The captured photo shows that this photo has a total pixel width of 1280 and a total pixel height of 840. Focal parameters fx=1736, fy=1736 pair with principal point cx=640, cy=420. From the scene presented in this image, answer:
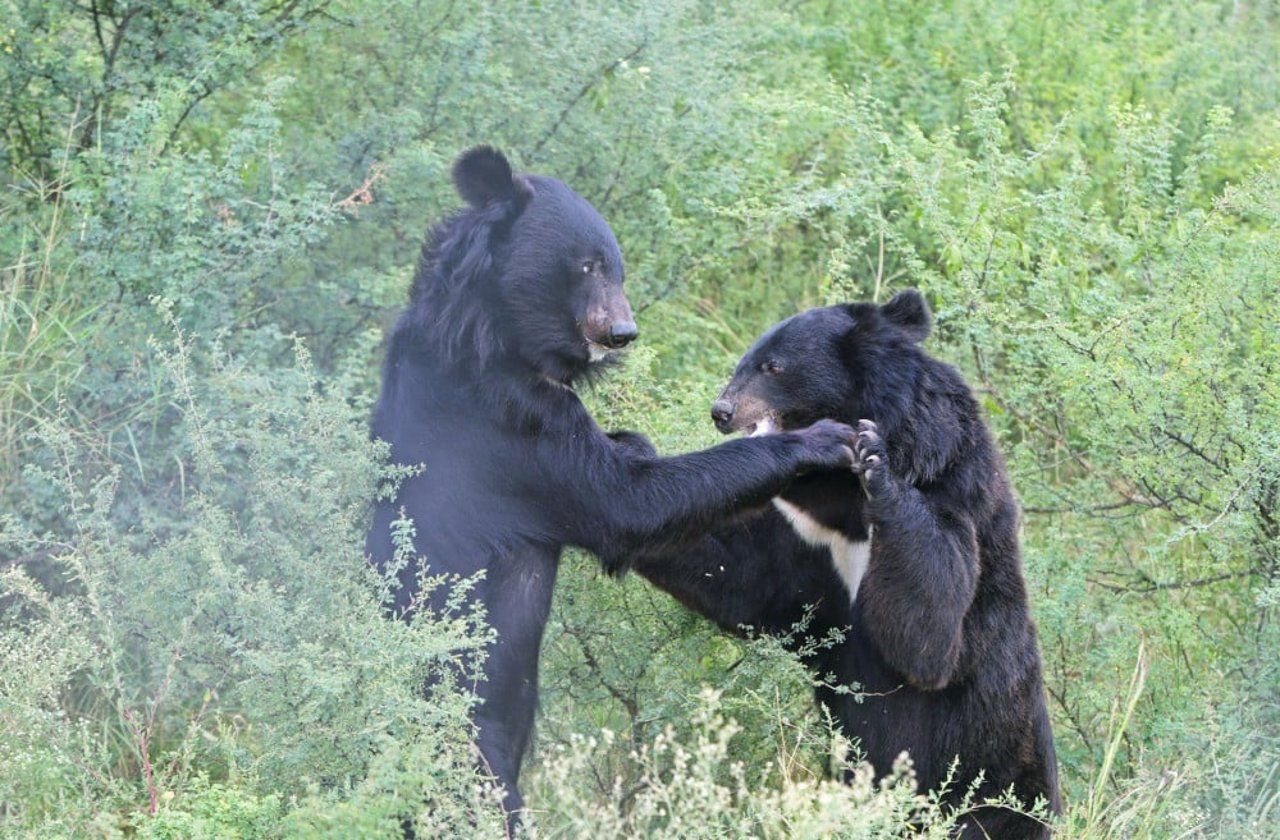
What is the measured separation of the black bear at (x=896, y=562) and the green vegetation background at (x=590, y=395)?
0.22 m

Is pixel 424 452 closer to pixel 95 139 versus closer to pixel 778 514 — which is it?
pixel 778 514

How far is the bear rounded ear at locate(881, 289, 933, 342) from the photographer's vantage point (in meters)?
5.74

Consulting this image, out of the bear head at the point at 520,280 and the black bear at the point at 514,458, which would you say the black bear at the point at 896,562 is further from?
the bear head at the point at 520,280

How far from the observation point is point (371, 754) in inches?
178

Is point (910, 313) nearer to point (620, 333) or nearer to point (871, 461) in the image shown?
point (871, 461)

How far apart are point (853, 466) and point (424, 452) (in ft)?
4.29

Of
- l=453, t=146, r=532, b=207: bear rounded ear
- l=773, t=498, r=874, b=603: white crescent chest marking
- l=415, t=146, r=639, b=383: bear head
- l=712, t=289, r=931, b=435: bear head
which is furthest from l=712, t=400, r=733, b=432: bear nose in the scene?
l=453, t=146, r=532, b=207: bear rounded ear

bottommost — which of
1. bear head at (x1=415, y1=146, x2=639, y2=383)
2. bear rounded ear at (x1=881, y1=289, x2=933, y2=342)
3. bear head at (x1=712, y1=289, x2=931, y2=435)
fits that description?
bear head at (x1=712, y1=289, x2=931, y2=435)

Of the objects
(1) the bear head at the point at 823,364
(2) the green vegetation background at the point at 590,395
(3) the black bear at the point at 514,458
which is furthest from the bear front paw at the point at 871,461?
(2) the green vegetation background at the point at 590,395

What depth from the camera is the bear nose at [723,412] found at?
5.79m

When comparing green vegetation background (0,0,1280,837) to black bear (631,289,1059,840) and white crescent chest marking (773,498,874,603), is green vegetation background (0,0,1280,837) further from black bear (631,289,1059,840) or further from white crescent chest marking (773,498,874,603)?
white crescent chest marking (773,498,874,603)

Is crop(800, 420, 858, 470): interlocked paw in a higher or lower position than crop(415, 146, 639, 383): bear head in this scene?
lower

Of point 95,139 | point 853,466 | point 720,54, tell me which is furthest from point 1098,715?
point 95,139

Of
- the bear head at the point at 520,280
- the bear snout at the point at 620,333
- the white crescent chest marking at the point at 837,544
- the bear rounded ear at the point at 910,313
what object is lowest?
the white crescent chest marking at the point at 837,544
